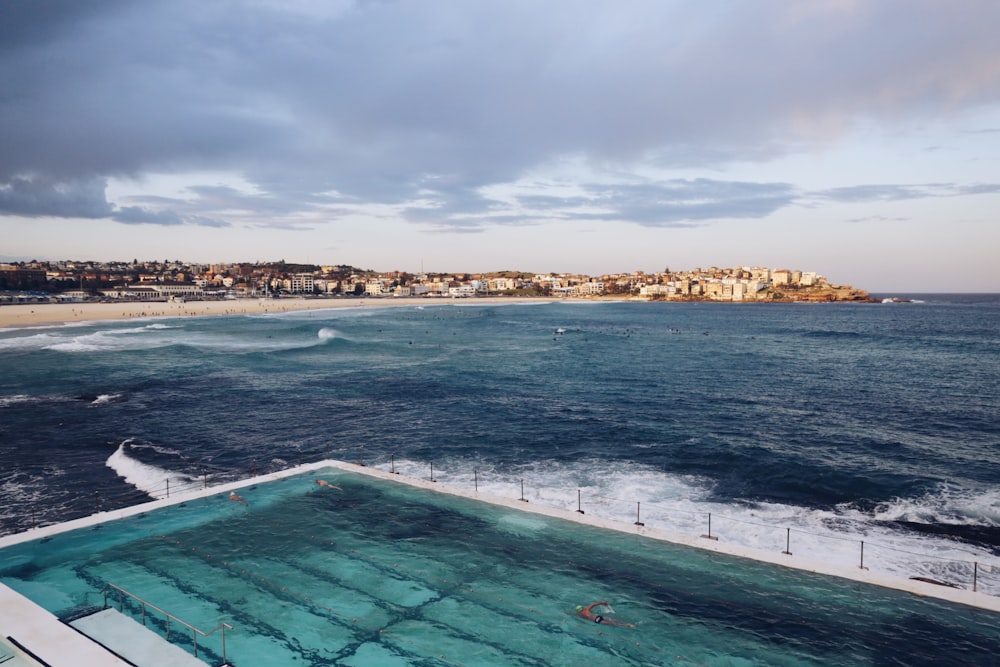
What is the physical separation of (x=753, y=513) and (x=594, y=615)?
9109mm

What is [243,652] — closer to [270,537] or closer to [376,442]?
[270,537]

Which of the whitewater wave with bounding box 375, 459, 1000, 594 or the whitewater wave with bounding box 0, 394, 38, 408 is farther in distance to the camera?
the whitewater wave with bounding box 0, 394, 38, 408

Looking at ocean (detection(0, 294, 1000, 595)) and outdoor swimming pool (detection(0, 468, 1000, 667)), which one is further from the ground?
outdoor swimming pool (detection(0, 468, 1000, 667))

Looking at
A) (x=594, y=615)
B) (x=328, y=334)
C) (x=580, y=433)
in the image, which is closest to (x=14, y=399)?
(x=580, y=433)

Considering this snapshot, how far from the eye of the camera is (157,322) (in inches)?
3398

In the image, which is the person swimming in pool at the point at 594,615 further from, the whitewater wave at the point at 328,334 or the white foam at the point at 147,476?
the whitewater wave at the point at 328,334

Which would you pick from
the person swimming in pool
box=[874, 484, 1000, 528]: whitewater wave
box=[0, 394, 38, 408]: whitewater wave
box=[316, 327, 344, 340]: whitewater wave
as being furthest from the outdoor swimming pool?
box=[316, 327, 344, 340]: whitewater wave

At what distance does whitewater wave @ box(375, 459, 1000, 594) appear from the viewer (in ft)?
46.9

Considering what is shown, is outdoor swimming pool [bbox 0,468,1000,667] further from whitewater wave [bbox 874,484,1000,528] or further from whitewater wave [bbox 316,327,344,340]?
whitewater wave [bbox 316,327,344,340]

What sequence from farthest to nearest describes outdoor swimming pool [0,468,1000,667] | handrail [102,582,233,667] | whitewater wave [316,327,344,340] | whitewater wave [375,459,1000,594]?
whitewater wave [316,327,344,340]
whitewater wave [375,459,1000,594]
outdoor swimming pool [0,468,1000,667]
handrail [102,582,233,667]

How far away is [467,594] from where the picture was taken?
37.5 feet

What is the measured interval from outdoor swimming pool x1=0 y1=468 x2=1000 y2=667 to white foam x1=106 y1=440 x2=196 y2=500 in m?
4.42

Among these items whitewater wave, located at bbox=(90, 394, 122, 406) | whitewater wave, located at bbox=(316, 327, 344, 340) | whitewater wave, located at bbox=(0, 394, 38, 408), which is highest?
whitewater wave, located at bbox=(316, 327, 344, 340)

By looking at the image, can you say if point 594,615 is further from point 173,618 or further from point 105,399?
point 105,399
